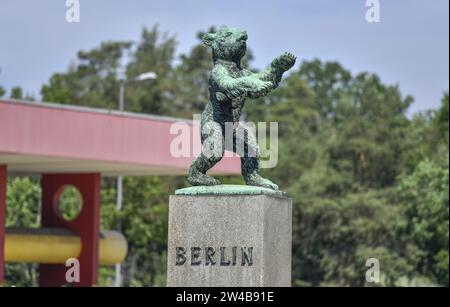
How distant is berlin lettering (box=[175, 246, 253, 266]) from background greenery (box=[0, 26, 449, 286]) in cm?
2941

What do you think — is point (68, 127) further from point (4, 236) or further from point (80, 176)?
point (80, 176)

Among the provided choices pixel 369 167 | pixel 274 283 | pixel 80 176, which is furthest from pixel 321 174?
pixel 274 283

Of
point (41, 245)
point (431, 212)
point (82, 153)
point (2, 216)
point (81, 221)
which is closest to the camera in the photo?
point (82, 153)

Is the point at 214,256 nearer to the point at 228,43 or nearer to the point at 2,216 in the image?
the point at 228,43

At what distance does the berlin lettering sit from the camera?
16.5 m

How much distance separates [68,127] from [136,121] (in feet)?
6.64

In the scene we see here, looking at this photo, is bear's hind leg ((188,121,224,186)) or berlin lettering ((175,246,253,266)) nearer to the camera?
berlin lettering ((175,246,253,266))

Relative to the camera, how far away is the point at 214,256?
1659 cm

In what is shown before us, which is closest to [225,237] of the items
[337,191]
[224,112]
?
[224,112]

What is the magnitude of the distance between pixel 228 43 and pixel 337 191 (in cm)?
4847

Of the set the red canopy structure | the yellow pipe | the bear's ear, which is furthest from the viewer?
the yellow pipe

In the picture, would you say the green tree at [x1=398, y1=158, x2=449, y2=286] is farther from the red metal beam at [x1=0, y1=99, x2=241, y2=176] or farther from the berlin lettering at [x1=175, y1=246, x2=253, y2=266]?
the berlin lettering at [x1=175, y1=246, x2=253, y2=266]

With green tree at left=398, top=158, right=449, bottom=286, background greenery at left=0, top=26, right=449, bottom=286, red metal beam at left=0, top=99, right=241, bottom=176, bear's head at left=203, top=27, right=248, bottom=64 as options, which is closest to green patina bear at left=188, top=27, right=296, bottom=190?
bear's head at left=203, top=27, right=248, bottom=64

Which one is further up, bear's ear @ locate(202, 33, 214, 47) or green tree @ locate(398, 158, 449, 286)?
bear's ear @ locate(202, 33, 214, 47)
